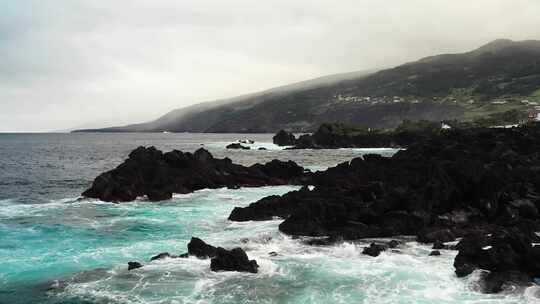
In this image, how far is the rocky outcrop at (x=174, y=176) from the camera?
2283 inches

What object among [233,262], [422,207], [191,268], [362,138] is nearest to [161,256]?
[191,268]

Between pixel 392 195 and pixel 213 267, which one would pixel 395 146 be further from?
pixel 213 267

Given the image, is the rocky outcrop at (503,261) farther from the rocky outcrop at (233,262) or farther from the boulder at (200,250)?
the boulder at (200,250)

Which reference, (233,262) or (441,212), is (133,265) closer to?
(233,262)

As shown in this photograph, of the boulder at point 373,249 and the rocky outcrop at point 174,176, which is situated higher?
the rocky outcrop at point 174,176

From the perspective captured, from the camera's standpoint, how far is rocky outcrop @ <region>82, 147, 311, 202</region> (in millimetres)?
58000

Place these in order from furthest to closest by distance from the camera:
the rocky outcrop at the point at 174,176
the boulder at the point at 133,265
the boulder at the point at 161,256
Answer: the rocky outcrop at the point at 174,176, the boulder at the point at 161,256, the boulder at the point at 133,265

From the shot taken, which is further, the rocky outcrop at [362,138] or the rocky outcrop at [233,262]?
the rocky outcrop at [362,138]

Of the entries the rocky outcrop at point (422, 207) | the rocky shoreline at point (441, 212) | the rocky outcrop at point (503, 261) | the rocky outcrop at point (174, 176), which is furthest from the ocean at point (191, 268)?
the rocky outcrop at point (174, 176)

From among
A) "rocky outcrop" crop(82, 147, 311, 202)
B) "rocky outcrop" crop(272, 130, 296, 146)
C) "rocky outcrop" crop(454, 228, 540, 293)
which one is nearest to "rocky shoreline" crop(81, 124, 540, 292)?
"rocky outcrop" crop(454, 228, 540, 293)

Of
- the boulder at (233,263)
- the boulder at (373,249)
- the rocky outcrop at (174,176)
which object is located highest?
the rocky outcrop at (174,176)

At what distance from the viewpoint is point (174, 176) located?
66625mm

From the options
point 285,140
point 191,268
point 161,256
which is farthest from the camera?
point 285,140

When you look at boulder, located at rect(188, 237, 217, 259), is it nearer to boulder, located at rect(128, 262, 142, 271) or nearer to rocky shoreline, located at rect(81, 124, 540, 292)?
boulder, located at rect(128, 262, 142, 271)
